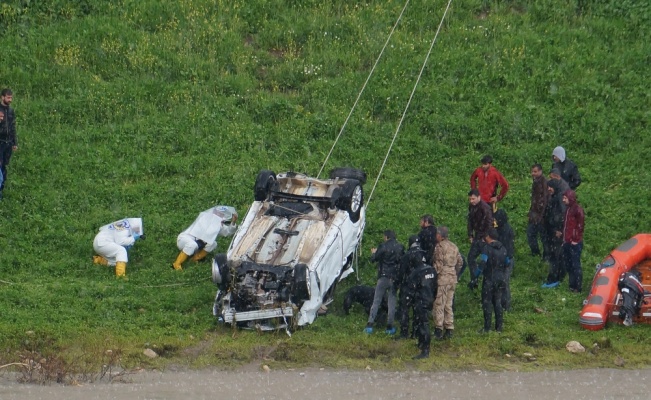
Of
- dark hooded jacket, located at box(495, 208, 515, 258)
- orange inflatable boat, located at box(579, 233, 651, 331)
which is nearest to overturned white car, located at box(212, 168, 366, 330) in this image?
dark hooded jacket, located at box(495, 208, 515, 258)

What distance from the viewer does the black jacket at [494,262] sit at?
610 inches

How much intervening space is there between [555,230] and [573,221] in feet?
2.05

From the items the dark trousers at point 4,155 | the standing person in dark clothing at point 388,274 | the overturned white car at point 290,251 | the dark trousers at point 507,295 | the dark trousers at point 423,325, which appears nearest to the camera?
the dark trousers at point 423,325

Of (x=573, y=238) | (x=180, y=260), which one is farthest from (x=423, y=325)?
(x=180, y=260)

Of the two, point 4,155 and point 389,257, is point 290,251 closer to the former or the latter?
point 389,257

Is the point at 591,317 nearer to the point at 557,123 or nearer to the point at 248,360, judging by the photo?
Answer: the point at 248,360

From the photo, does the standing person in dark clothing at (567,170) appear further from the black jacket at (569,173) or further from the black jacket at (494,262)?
the black jacket at (494,262)

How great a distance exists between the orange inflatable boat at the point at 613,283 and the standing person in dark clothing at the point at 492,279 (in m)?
1.14

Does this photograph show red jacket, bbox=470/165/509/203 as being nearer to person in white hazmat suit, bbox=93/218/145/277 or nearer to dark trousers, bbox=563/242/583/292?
dark trousers, bbox=563/242/583/292

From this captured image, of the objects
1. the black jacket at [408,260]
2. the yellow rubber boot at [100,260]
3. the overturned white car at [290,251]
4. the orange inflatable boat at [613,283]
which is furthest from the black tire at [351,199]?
the yellow rubber boot at [100,260]

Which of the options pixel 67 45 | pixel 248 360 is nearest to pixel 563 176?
pixel 248 360

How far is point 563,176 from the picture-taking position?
60.5 feet

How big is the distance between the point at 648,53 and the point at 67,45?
11056mm

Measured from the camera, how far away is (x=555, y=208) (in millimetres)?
17438
